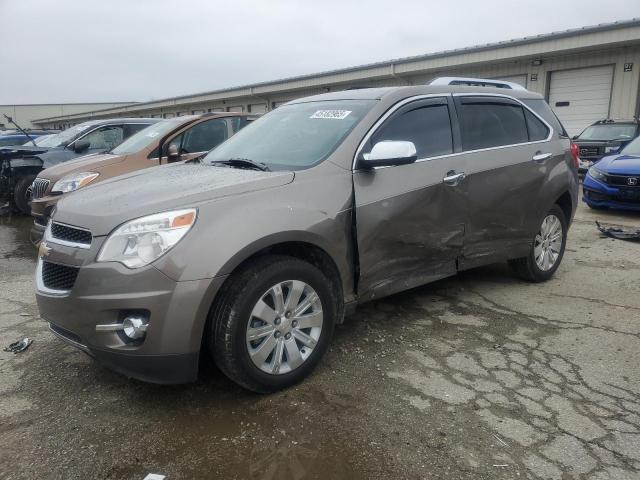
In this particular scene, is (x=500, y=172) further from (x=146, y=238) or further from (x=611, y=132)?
(x=611, y=132)

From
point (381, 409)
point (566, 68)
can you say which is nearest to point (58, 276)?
point (381, 409)

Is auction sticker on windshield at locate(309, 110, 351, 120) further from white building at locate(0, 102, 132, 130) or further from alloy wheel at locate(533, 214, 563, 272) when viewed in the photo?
white building at locate(0, 102, 132, 130)

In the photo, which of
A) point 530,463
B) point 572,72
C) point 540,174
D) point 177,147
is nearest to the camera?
point 530,463

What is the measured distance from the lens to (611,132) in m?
12.5

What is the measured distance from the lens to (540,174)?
4.58 meters

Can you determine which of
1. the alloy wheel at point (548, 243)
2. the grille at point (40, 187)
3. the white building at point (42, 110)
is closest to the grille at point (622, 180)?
the alloy wheel at point (548, 243)

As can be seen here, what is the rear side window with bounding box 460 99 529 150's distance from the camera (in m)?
4.07

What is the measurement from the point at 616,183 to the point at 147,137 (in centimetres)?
731

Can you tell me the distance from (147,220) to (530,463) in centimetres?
218

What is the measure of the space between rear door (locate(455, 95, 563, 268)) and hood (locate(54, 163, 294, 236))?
1733mm

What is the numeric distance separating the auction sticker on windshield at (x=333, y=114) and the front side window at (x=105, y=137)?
6385 mm

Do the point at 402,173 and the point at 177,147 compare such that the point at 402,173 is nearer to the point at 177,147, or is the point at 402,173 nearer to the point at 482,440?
the point at 482,440

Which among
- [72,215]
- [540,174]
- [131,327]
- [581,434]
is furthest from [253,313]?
[540,174]

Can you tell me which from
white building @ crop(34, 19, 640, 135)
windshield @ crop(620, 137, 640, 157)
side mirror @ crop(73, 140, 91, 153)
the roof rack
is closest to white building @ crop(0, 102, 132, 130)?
white building @ crop(34, 19, 640, 135)
